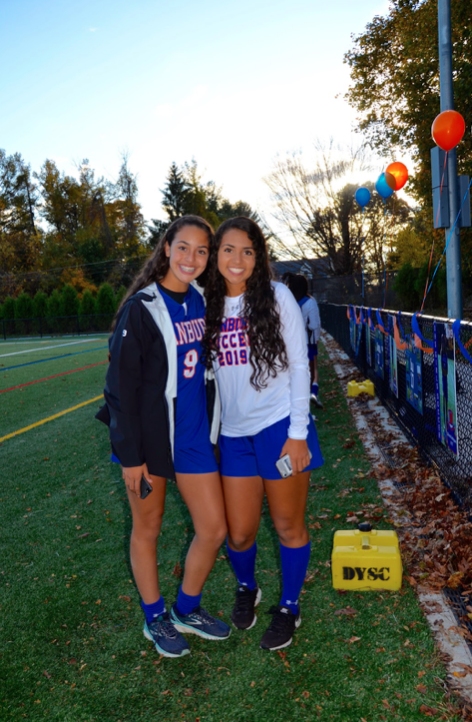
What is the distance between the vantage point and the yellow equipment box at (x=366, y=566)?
3.30m

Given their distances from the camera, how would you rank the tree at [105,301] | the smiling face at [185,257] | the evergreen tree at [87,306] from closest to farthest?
the smiling face at [185,257], the tree at [105,301], the evergreen tree at [87,306]

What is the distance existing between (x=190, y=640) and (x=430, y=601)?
1.32 m

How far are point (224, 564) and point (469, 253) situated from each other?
51.3 feet

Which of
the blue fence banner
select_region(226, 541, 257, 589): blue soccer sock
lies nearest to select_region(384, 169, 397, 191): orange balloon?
the blue fence banner

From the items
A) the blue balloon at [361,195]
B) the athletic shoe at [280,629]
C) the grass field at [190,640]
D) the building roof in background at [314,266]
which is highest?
the blue balloon at [361,195]

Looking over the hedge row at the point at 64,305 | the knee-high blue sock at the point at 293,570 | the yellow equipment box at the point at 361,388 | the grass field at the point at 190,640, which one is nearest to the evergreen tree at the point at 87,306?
the hedge row at the point at 64,305

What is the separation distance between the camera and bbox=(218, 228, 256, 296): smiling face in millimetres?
2709

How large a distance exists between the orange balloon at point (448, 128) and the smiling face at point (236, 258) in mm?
7305

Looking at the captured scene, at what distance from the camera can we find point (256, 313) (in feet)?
8.62

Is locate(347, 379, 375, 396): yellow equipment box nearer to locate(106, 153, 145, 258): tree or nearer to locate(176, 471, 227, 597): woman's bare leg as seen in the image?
locate(176, 471, 227, 597): woman's bare leg

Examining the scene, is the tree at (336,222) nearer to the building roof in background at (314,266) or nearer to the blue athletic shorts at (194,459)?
the building roof in background at (314,266)

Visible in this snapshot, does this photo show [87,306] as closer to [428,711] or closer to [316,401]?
[316,401]

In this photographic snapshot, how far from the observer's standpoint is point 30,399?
36.7ft

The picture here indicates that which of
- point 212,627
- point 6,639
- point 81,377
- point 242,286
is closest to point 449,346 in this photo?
point 242,286
